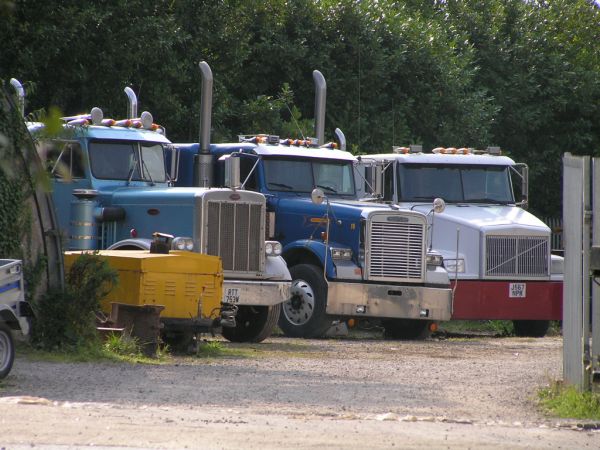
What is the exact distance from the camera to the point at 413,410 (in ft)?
31.9

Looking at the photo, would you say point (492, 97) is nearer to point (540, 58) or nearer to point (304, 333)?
point (540, 58)

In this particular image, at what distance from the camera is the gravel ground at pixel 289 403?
7.70 metres

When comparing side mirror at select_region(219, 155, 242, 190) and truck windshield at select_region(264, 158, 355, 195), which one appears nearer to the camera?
side mirror at select_region(219, 155, 242, 190)

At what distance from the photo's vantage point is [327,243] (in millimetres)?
18156

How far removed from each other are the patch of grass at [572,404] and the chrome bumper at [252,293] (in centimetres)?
625

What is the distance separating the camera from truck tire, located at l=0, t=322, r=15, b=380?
35.6 ft

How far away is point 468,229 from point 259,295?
5.24m

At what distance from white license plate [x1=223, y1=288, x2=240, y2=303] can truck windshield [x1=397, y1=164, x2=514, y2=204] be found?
534cm

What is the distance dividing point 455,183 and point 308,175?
3215 mm

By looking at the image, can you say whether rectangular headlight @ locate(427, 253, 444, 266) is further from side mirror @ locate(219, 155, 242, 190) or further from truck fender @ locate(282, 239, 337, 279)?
side mirror @ locate(219, 155, 242, 190)

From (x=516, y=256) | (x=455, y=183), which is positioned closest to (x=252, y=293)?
(x=516, y=256)

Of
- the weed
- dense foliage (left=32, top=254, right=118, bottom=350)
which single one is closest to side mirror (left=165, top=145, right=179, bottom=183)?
dense foliage (left=32, top=254, right=118, bottom=350)

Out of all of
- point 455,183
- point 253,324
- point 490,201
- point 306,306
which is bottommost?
point 253,324

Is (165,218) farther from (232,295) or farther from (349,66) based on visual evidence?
(349,66)
